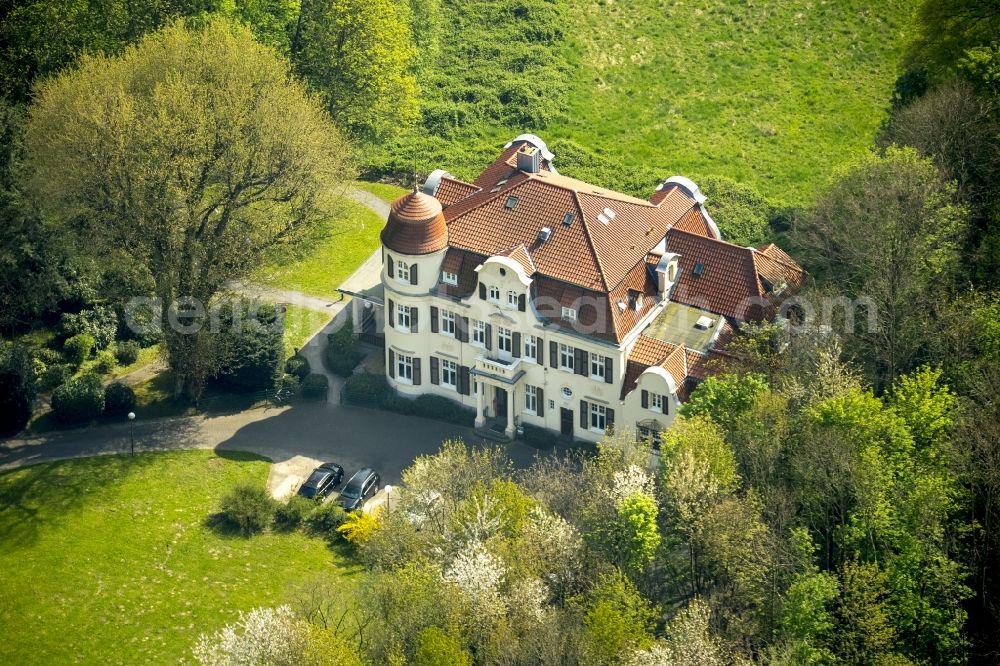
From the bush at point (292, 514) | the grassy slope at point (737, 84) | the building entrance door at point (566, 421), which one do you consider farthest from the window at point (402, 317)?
the grassy slope at point (737, 84)

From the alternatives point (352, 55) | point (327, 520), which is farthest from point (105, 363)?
point (352, 55)

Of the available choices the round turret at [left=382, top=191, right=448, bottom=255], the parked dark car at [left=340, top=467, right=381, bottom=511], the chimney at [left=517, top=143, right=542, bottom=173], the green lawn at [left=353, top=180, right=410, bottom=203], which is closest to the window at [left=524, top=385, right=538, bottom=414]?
the round turret at [left=382, top=191, right=448, bottom=255]

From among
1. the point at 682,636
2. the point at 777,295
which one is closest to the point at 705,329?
the point at 777,295

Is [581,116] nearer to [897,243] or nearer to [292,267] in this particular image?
[292,267]

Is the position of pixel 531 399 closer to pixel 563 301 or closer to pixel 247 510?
pixel 563 301

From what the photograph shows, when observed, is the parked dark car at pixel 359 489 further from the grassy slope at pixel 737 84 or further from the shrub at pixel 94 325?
A: the grassy slope at pixel 737 84

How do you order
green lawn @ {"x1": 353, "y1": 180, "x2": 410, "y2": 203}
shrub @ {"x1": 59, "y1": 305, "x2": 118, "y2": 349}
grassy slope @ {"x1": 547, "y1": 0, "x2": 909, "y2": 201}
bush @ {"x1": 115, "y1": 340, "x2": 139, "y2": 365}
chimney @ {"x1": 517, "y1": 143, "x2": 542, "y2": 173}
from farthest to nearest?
grassy slope @ {"x1": 547, "y1": 0, "x2": 909, "y2": 201}, green lawn @ {"x1": 353, "y1": 180, "x2": 410, "y2": 203}, shrub @ {"x1": 59, "y1": 305, "x2": 118, "y2": 349}, bush @ {"x1": 115, "y1": 340, "x2": 139, "y2": 365}, chimney @ {"x1": 517, "y1": 143, "x2": 542, "y2": 173}

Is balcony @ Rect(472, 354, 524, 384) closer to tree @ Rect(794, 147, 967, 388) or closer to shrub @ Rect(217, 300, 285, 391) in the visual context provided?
shrub @ Rect(217, 300, 285, 391)
